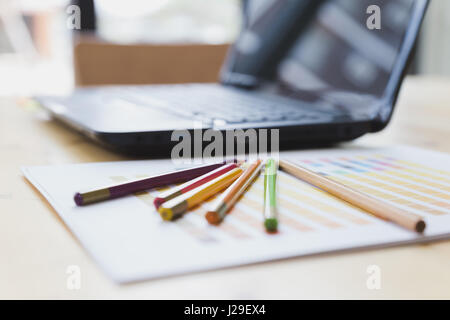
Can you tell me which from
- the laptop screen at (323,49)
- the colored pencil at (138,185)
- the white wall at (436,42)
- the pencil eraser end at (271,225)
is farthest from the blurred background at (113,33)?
the pencil eraser end at (271,225)

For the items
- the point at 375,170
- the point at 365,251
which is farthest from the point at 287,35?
the point at 365,251

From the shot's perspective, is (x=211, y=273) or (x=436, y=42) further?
(x=436, y=42)

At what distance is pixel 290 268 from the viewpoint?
0.75 feet

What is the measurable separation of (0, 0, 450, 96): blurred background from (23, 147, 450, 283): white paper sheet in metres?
1.01

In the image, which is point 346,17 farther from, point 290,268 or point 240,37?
point 290,268

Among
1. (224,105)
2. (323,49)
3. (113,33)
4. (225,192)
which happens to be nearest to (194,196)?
(225,192)

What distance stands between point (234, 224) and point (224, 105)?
0.32 metres

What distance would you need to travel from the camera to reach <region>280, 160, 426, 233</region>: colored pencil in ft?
0.86

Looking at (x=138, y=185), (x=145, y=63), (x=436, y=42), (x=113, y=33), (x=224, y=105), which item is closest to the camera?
(x=138, y=185)

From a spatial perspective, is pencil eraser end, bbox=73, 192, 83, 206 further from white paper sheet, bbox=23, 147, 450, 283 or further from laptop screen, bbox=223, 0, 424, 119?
laptop screen, bbox=223, 0, 424, 119

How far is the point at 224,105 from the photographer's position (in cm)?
58

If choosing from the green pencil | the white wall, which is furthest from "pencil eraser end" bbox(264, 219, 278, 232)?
the white wall

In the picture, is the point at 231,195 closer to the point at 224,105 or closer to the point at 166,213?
the point at 166,213

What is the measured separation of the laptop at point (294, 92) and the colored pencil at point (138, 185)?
0.07m
